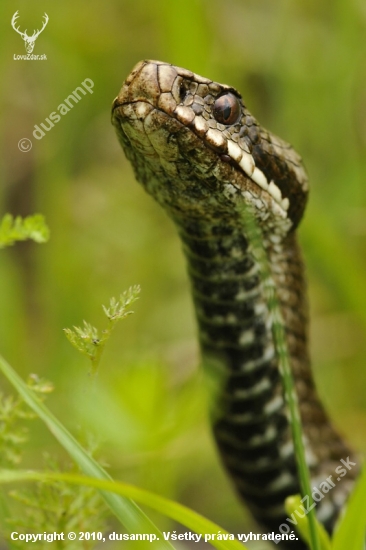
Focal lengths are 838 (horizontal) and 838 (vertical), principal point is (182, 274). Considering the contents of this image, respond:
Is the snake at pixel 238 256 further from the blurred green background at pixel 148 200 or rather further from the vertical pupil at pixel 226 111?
the blurred green background at pixel 148 200

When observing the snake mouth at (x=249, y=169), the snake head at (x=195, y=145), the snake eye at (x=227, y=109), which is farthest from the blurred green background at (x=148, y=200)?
the snake eye at (x=227, y=109)

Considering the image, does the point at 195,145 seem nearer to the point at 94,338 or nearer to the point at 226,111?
the point at 226,111

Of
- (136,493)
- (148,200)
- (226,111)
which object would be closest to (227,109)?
(226,111)

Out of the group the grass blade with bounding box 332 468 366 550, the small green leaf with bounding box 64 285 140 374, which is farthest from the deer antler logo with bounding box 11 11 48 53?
the grass blade with bounding box 332 468 366 550

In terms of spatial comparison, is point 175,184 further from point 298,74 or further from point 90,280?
point 298,74

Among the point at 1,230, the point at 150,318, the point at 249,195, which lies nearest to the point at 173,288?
the point at 150,318

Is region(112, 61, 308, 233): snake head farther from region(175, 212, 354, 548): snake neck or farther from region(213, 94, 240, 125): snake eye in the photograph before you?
region(175, 212, 354, 548): snake neck
